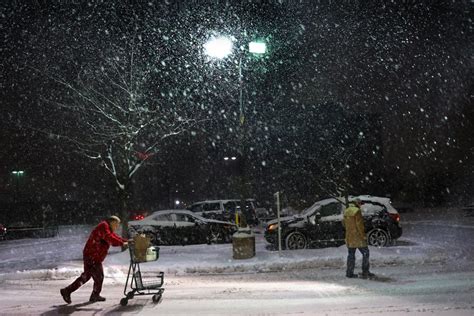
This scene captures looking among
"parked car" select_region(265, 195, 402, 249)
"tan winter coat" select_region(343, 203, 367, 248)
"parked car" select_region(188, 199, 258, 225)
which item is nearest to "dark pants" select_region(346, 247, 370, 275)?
"tan winter coat" select_region(343, 203, 367, 248)

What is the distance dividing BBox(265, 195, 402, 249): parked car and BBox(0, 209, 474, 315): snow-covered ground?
0.77 metres

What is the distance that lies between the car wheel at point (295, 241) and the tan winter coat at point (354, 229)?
16.6 ft

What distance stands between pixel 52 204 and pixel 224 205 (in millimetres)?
Result: 24168

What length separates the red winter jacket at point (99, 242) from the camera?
807 centimetres

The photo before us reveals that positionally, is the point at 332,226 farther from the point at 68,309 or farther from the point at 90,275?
the point at 68,309

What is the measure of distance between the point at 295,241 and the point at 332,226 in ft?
4.07

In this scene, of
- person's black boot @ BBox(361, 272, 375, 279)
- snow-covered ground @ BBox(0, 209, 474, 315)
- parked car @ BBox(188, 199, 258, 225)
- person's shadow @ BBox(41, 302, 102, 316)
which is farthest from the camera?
parked car @ BBox(188, 199, 258, 225)

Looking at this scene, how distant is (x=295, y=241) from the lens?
50.0 feet

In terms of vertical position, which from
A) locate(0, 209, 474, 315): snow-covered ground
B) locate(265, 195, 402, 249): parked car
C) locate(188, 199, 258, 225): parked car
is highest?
locate(188, 199, 258, 225): parked car

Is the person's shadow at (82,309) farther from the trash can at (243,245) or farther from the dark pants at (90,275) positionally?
the trash can at (243,245)

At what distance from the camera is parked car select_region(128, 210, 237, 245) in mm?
17438

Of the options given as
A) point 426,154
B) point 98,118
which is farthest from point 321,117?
point 98,118

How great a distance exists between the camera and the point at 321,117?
152ft

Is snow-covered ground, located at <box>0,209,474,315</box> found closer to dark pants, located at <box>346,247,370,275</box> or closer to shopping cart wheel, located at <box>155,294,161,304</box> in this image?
shopping cart wheel, located at <box>155,294,161,304</box>
